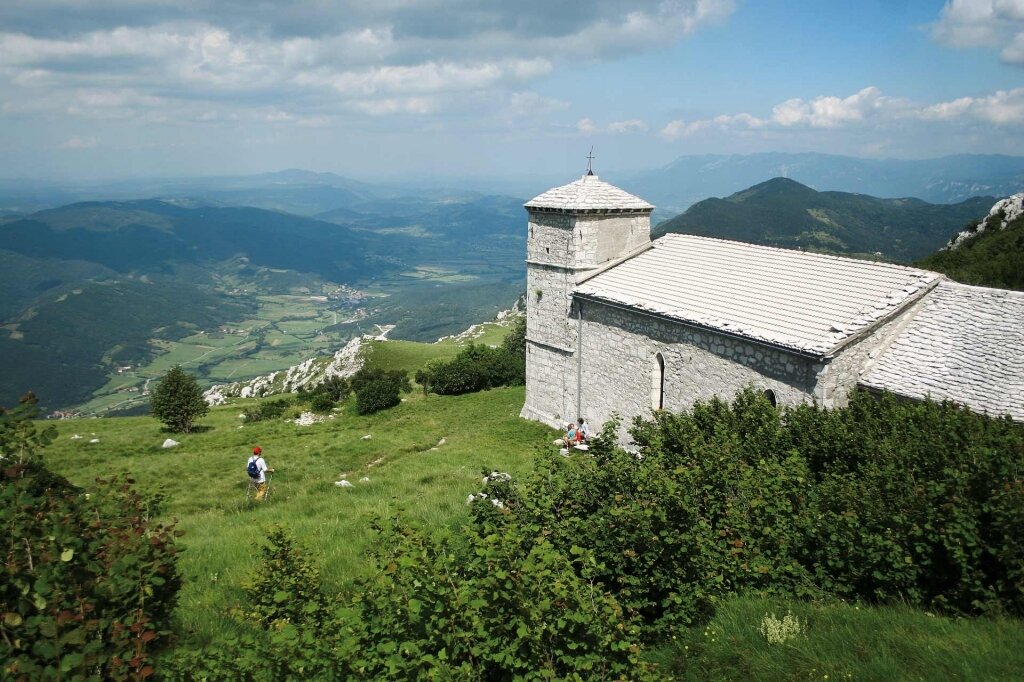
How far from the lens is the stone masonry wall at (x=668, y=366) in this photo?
16.9 meters

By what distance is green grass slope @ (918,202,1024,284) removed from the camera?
26.4 metres

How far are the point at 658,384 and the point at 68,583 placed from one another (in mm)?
18231

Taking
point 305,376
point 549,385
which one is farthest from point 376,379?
point 305,376

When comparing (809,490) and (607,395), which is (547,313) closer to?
(607,395)

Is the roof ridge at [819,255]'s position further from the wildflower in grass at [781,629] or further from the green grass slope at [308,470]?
the wildflower in grass at [781,629]

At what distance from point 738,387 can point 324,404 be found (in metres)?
27.1

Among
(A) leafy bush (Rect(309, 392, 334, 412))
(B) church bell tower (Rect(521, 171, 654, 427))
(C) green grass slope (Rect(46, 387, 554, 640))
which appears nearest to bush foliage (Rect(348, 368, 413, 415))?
(C) green grass slope (Rect(46, 387, 554, 640))

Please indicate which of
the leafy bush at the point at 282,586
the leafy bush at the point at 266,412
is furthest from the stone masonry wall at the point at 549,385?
the leafy bush at the point at 282,586

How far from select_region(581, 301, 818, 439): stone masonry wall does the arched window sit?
0.12m

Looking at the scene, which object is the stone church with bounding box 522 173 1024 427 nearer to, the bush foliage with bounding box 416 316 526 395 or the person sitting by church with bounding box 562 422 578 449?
the person sitting by church with bounding box 562 422 578 449

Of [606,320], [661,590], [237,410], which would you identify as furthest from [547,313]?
[237,410]

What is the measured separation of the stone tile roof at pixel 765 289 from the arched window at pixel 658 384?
1869 mm

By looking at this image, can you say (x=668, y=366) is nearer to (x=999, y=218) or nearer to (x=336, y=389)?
(x=336, y=389)

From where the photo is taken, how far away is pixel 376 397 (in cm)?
3534
